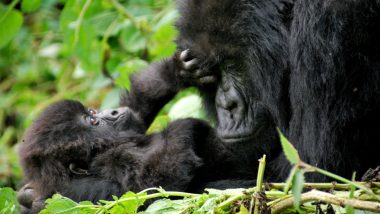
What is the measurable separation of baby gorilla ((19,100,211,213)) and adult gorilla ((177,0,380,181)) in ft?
0.82

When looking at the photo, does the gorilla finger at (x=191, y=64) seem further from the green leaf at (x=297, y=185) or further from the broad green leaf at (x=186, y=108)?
the green leaf at (x=297, y=185)

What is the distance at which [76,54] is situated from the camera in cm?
533

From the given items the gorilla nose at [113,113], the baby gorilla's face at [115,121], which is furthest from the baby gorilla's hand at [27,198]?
the gorilla nose at [113,113]

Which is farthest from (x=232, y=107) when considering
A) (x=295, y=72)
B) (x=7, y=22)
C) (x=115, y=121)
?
(x=7, y=22)

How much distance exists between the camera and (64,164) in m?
3.52

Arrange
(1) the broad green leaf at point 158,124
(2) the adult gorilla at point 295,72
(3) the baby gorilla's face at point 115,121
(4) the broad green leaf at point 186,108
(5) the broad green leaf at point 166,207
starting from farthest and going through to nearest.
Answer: (4) the broad green leaf at point 186,108, (1) the broad green leaf at point 158,124, (3) the baby gorilla's face at point 115,121, (2) the adult gorilla at point 295,72, (5) the broad green leaf at point 166,207

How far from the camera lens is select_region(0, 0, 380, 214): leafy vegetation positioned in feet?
7.77

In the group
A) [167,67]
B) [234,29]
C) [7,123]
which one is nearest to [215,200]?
[234,29]

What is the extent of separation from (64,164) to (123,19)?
2.42 metres

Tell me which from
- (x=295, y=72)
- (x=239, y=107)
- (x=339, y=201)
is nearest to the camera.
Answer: (x=339, y=201)

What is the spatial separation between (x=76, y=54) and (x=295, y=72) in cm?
270

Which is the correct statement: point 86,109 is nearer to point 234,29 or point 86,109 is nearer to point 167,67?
point 167,67

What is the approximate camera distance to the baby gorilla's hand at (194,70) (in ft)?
11.4

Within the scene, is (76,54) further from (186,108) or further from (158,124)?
(158,124)
